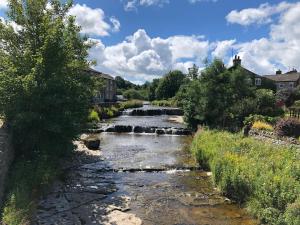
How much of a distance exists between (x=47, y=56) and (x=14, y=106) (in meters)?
2.72

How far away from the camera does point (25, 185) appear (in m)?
12.9

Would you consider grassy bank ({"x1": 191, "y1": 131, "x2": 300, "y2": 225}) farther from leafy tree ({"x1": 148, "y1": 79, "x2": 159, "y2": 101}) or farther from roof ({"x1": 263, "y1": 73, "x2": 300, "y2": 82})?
leafy tree ({"x1": 148, "y1": 79, "x2": 159, "y2": 101})

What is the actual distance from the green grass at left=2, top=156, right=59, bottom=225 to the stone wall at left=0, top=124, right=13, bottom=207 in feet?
1.19

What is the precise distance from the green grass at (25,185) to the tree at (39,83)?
4.04 feet

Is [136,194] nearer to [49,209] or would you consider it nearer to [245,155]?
[49,209]

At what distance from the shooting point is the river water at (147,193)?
12.3 metres

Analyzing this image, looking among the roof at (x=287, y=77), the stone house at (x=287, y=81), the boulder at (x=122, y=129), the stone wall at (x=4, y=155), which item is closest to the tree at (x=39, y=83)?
the stone wall at (x=4, y=155)

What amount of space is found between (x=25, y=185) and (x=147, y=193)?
535 cm

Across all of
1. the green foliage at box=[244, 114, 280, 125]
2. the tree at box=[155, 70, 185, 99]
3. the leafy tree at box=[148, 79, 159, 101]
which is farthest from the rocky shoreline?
the leafy tree at box=[148, 79, 159, 101]

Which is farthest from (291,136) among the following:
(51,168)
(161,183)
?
(51,168)

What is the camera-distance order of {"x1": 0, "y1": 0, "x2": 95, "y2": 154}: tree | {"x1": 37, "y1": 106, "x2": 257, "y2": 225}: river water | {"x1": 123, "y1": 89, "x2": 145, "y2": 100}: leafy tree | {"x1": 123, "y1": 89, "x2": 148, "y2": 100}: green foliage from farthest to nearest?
{"x1": 123, "y1": 89, "x2": 148, "y2": 100}: green foliage → {"x1": 123, "y1": 89, "x2": 145, "y2": 100}: leafy tree → {"x1": 0, "y1": 0, "x2": 95, "y2": 154}: tree → {"x1": 37, "y1": 106, "x2": 257, "y2": 225}: river water

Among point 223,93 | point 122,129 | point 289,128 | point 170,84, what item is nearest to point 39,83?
point 289,128

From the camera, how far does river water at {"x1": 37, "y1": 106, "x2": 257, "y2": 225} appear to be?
40.4ft

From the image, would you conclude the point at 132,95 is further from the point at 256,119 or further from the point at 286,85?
the point at 256,119
